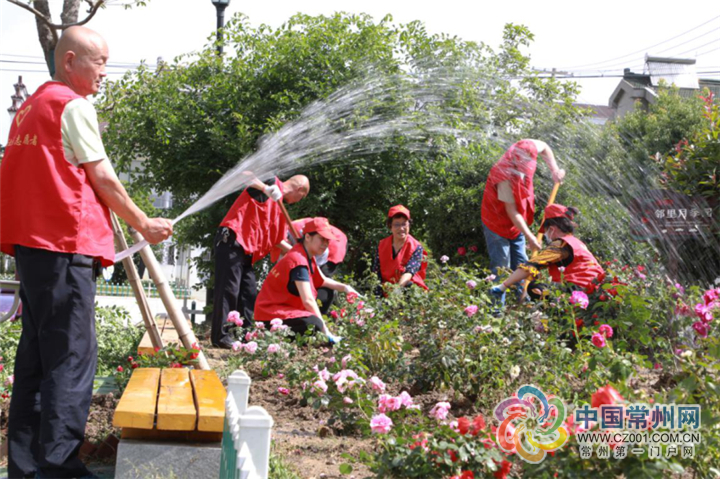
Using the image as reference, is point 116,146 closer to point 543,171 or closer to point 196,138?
point 196,138

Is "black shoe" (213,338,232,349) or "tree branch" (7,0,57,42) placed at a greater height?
"tree branch" (7,0,57,42)

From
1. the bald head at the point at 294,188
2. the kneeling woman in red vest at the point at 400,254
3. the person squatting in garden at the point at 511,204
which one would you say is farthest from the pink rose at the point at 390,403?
the kneeling woman in red vest at the point at 400,254

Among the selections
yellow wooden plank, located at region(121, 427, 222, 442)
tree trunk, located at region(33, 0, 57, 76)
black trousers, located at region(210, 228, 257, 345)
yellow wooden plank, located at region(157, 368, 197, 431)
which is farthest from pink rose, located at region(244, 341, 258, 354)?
tree trunk, located at region(33, 0, 57, 76)

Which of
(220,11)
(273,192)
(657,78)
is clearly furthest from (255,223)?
(657,78)

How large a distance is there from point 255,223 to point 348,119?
210cm

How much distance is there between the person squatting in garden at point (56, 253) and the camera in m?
2.87

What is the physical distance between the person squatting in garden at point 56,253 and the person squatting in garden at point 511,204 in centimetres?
409

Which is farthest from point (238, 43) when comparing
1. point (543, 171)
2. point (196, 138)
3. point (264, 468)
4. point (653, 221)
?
point (264, 468)

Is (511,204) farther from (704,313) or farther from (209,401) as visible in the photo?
(209,401)

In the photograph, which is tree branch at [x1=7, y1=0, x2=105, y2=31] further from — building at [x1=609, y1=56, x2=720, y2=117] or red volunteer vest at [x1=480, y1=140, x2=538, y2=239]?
building at [x1=609, y1=56, x2=720, y2=117]

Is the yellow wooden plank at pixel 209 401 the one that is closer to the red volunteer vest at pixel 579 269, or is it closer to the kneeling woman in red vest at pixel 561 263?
the kneeling woman in red vest at pixel 561 263

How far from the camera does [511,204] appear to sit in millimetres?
6605

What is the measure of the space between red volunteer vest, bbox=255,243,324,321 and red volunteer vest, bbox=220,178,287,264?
68 centimetres

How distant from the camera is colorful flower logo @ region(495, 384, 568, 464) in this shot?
243cm
